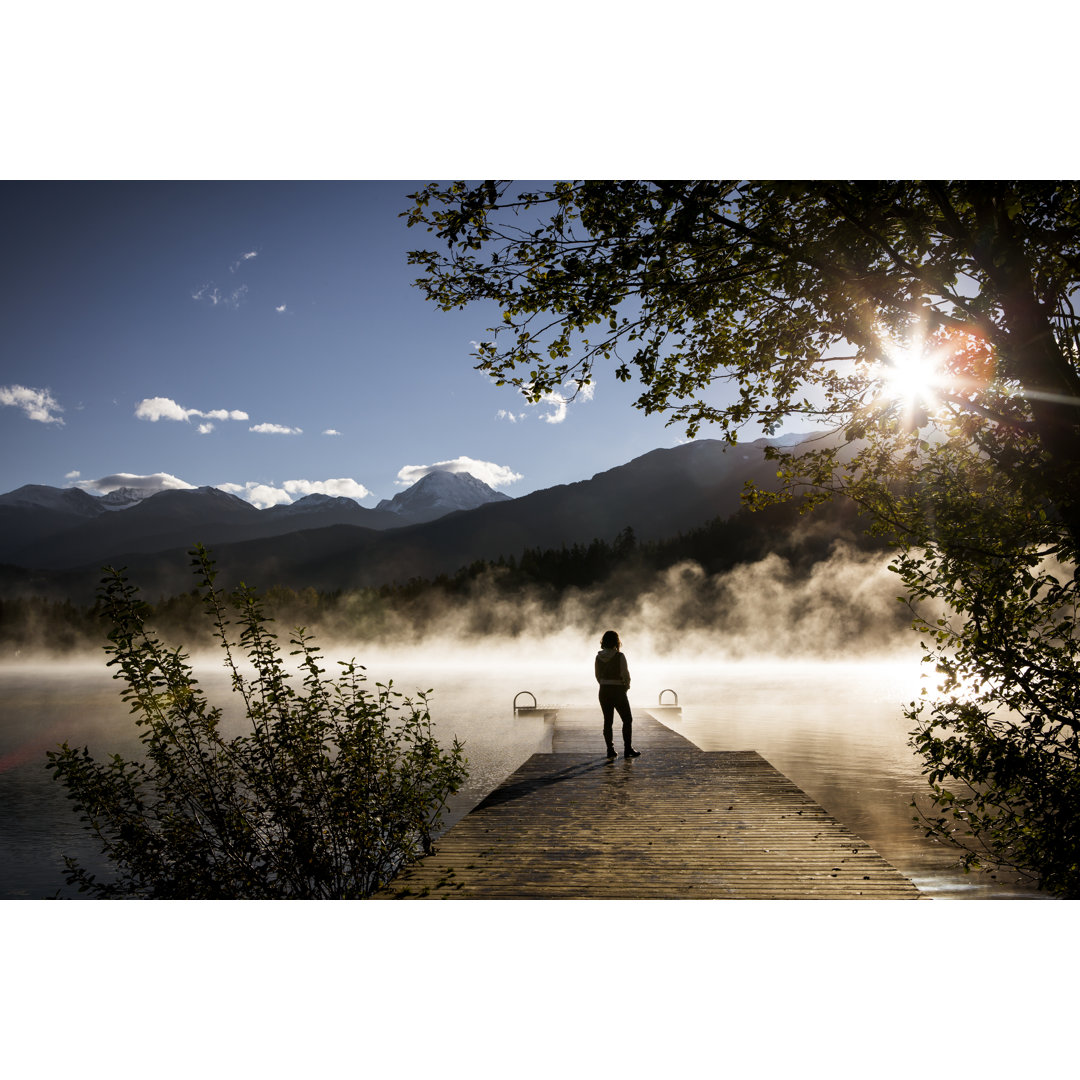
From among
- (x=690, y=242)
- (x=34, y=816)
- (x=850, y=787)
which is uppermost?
(x=690, y=242)

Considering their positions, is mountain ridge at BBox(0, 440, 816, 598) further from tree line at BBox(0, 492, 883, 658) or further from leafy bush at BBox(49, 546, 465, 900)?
leafy bush at BBox(49, 546, 465, 900)

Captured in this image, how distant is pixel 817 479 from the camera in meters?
4.39

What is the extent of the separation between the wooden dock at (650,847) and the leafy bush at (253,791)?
24.7 inches

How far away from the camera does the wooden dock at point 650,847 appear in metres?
3.60

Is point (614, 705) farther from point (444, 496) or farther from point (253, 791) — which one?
point (444, 496)

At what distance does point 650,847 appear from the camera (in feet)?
13.9

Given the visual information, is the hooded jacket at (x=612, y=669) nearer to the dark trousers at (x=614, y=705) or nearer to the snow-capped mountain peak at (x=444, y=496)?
the dark trousers at (x=614, y=705)


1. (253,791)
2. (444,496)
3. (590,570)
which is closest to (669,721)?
(253,791)

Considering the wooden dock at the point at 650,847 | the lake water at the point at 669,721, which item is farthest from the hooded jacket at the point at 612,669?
the lake water at the point at 669,721

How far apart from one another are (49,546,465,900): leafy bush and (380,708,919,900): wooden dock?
0.63m

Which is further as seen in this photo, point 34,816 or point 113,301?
point 34,816
